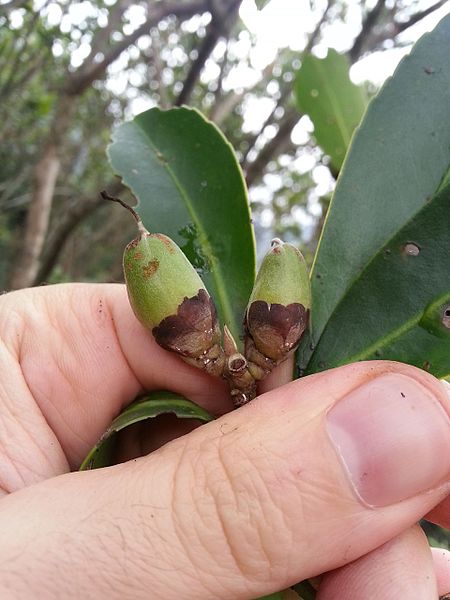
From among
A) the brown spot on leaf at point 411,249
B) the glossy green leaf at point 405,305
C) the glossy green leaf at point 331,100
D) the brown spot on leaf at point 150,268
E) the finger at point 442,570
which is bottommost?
the finger at point 442,570

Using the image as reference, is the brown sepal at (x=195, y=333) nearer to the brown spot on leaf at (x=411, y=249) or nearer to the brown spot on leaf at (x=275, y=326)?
the brown spot on leaf at (x=275, y=326)

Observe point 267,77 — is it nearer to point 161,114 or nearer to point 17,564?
point 161,114

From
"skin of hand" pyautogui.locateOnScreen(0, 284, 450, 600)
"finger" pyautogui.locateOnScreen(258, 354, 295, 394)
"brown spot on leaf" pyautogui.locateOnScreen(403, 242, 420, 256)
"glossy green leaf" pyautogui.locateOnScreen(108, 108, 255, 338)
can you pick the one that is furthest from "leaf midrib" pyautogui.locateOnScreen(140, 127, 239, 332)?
"brown spot on leaf" pyautogui.locateOnScreen(403, 242, 420, 256)

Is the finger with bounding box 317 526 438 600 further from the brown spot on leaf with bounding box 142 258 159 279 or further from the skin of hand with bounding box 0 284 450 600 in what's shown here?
the brown spot on leaf with bounding box 142 258 159 279

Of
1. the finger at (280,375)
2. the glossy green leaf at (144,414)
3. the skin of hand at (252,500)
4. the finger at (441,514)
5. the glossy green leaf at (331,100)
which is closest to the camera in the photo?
the skin of hand at (252,500)

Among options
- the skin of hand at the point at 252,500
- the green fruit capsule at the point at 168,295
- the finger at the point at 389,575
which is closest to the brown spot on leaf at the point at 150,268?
the green fruit capsule at the point at 168,295

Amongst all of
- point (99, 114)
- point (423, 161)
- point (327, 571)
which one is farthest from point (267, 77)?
point (327, 571)
